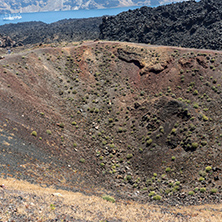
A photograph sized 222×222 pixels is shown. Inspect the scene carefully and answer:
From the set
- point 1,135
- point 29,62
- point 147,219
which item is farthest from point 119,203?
point 29,62

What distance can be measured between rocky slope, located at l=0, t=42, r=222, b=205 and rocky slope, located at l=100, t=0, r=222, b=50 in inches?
987

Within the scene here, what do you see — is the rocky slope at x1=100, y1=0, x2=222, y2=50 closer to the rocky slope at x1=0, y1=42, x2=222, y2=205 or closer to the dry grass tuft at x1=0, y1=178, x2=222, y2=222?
the rocky slope at x1=0, y1=42, x2=222, y2=205

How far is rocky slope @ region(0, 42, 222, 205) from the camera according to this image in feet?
80.7

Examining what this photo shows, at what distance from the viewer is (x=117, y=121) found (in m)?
37.1

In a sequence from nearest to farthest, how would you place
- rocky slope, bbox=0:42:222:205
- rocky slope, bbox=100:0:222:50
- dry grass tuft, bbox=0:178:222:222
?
dry grass tuft, bbox=0:178:222:222, rocky slope, bbox=0:42:222:205, rocky slope, bbox=100:0:222:50

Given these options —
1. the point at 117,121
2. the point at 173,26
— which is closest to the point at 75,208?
the point at 117,121

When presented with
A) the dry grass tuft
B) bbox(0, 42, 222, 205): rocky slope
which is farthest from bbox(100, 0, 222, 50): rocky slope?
the dry grass tuft

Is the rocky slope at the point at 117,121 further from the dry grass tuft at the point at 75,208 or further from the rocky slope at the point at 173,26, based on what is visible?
the rocky slope at the point at 173,26

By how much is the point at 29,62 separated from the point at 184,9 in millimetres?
67329

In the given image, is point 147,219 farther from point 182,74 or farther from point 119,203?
point 182,74

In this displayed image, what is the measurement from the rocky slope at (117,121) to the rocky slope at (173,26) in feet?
82.2

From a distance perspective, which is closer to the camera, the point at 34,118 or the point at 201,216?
the point at 201,216

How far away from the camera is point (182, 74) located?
42.1m

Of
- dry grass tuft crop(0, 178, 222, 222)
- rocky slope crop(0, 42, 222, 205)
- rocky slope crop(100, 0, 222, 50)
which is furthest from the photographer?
rocky slope crop(100, 0, 222, 50)
